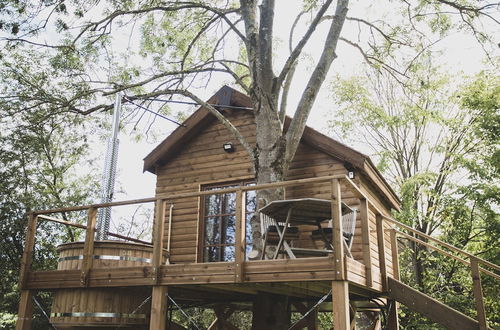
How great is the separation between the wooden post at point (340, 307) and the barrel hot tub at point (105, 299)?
3.06 metres

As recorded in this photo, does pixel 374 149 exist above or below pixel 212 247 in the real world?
above

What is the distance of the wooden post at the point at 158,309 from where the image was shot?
636 cm

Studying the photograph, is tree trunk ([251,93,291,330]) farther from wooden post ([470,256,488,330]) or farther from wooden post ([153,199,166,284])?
wooden post ([470,256,488,330])

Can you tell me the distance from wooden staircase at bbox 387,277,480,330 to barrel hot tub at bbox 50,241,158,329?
386cm

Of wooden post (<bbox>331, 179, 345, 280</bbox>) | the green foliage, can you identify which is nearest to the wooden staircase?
wooden post (<bbox>331, 179, 345, 280</bbox>)

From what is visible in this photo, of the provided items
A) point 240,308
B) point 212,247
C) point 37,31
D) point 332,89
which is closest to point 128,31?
point 37,31

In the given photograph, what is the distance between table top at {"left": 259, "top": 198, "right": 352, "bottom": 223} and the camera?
5.97m

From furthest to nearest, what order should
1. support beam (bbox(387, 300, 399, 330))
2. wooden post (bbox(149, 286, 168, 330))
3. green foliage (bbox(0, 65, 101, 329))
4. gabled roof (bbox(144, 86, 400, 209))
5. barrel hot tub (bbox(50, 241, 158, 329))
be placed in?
green foliage (bbox(0, 65, 101, 329)) < gabled roof (bbox(144, 86, 400, 209)) < support beam (bbox(387, 300, 399, 330)) < barrel hot tub (bbox(50, 241, 158, 329)) < wooden post (bbox(149, 286, 168, 330))

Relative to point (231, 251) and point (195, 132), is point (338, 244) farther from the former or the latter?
point (195, 132)

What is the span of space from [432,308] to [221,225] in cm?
461

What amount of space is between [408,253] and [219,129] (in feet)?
26.8

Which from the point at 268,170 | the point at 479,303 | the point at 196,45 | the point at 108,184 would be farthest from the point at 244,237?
the point at 196,45

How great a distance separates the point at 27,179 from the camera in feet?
53.4

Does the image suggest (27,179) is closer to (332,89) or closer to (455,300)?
(332,89)
